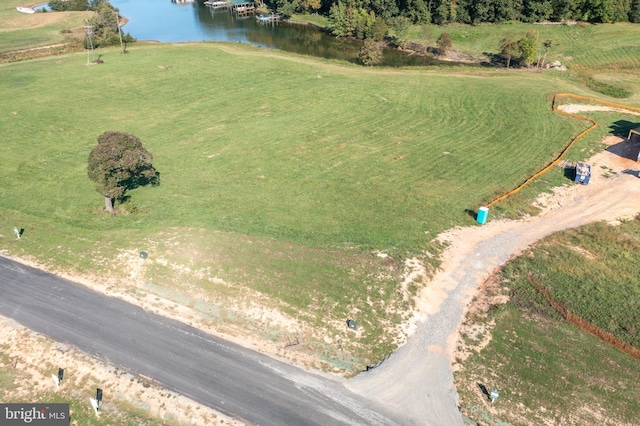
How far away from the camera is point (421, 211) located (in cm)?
3803

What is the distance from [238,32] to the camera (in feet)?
347

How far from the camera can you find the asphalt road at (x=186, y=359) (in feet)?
72.5

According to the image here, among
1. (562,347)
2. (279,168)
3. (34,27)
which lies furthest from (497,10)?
(34,27)

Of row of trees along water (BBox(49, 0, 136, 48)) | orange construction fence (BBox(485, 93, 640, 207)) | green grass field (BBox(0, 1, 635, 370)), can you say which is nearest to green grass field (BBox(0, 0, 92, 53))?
row of trees along water (BBox(49, 0, 136, 48))

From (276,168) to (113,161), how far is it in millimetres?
15569

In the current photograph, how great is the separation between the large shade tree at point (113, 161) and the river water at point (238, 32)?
2366 inches

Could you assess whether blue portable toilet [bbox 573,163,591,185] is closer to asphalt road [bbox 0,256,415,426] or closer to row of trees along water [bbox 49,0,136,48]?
asphalt road [bbox 0,256,415,426]

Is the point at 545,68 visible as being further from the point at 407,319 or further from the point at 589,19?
the point at 407,319

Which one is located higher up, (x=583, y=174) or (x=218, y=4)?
(x=218, y=4)

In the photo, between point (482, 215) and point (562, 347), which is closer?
point (562, 347)

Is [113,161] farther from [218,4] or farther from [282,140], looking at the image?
[218,4]

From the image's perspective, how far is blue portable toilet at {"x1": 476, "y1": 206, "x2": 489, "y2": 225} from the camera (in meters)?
36.1

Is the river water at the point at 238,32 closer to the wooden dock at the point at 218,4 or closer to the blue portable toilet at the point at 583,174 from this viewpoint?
the wooden dock at the point at 218,4

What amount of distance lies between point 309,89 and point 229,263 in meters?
42.1
